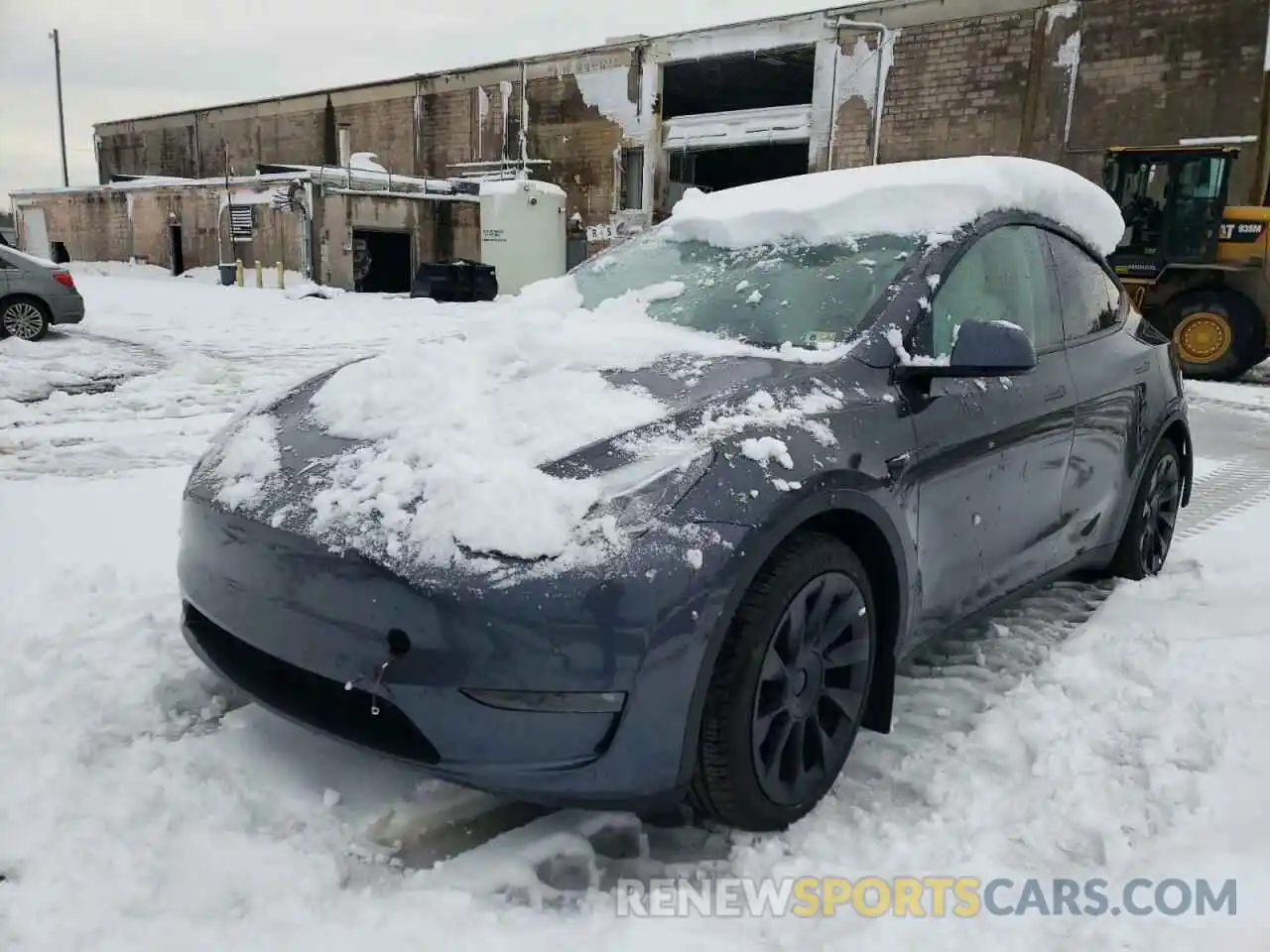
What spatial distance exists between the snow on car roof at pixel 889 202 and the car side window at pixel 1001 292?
11cm

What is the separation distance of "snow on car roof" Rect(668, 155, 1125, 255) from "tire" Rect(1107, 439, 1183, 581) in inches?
41.9

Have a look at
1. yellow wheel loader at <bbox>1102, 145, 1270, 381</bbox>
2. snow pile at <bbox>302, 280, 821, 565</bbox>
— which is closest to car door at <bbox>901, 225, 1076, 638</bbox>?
snow pile at <bbox>302, 280, 821, 565</bbox>

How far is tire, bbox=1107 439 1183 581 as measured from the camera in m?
3.91

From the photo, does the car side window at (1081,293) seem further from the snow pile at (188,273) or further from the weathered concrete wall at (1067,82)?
the snow pile at (188,273)

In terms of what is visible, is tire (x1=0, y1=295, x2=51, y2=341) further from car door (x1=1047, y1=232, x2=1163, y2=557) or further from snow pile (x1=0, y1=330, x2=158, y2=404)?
car door (x1=1047, y1=232, x2=1163, y2=557)

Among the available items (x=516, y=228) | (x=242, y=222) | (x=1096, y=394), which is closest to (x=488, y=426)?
(x=1096, y=394)

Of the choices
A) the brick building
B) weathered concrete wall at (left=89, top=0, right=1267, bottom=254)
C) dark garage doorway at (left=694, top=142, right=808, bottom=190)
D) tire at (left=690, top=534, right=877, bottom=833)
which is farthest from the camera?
dark garage doorway at (left=694, top=142, right=808, bottom=190)

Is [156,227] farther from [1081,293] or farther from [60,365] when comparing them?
[1081,293]

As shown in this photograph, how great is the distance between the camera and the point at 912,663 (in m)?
3.22

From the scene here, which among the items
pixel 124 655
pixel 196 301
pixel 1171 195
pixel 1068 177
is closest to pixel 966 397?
pixel 1068 177

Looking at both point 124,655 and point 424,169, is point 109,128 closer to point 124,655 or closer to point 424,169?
point 424,169

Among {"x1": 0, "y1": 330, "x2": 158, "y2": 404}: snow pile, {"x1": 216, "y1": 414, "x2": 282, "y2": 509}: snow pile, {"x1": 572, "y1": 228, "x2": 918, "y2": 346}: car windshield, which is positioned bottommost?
{"x1": 0, "y1": 330, "x2": 158, "y2": 404}: snow pile

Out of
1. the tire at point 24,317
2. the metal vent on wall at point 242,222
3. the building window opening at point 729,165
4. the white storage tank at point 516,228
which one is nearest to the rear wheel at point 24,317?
the tire at point 24,317

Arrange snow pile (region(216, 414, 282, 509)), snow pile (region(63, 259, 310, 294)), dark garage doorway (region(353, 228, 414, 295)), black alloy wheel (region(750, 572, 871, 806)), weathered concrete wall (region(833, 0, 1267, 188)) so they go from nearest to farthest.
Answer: black alloy wheel (region(750, 572, 871, 806)) < snow pile (region(216, 414, 282, 509)) < weathered concrete wall (region(833, 0, 1267, 188)) < snow pile (region(63, 259, 310, 294)) < dark garage doorway (region(353, 228, 414, 295))
